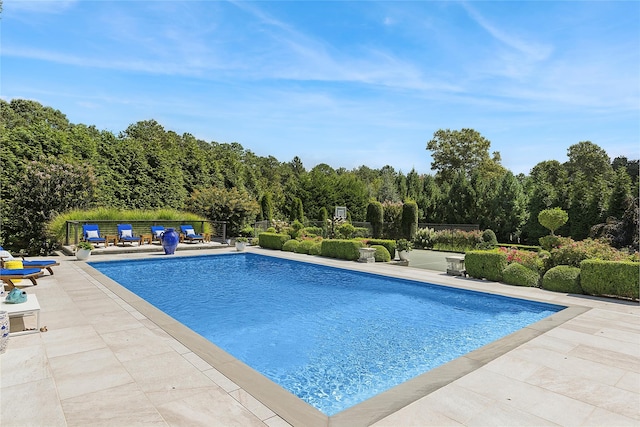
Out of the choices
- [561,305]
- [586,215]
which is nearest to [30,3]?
[561,305]

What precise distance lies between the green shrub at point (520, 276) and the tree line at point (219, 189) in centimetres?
693

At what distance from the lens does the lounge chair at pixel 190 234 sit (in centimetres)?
1800

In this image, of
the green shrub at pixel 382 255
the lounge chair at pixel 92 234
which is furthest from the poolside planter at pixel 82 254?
the green shrub at pixel 382 255

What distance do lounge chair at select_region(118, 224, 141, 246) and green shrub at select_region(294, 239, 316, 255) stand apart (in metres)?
6.85

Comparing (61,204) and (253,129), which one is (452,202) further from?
(61,204)

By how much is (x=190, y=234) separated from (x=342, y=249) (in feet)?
26.9

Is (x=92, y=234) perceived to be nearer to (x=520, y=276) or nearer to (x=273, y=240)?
(x=273, y=240)

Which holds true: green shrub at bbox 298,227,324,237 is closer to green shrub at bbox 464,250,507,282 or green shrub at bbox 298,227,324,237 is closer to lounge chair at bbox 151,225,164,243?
lounge chair at bbox 151,225,164,243

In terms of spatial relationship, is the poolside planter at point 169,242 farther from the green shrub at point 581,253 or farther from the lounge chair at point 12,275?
the green shrub at point 581,253

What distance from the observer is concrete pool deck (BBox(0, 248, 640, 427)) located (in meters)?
3.12

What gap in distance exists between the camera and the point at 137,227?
57.6 ft

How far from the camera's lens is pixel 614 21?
7305 mm

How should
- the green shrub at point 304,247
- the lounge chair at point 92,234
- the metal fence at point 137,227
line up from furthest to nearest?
the green shrub at point 304,247
the metal fence at point 137,227
the lounge chair at point 92,234

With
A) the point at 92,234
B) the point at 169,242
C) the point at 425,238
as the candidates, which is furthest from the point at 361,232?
the point at 92,234
